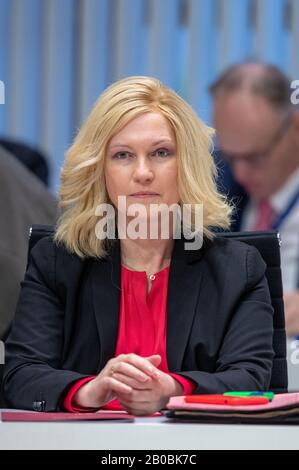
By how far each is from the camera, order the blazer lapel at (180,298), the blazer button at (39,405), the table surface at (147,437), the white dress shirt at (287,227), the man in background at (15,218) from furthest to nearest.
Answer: the white dress shirt at (287,227)
the man in background at (15,218)
the blazer lapel at (180,298)
the blazer button at (39,405)
the table surface at (147,437)

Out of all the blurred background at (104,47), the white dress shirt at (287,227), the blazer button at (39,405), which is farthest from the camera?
the blurred background at (104,47)

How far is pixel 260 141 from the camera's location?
3584 mm

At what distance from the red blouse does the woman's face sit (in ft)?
0.45

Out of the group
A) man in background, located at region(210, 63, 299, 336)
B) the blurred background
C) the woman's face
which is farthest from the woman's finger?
the blurred background

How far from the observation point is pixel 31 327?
1.67 metres

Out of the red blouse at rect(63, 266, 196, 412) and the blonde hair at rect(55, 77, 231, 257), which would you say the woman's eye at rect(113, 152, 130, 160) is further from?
the red blouse at rect(63, 266, 196, 412)

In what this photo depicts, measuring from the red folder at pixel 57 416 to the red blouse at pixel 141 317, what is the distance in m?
0.15

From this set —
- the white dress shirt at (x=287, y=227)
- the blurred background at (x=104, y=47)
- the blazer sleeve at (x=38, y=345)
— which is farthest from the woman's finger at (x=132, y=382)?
the blurred background at (x=104, y=47)

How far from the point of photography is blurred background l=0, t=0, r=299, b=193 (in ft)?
13.8

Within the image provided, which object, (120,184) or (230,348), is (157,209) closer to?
(120,184)

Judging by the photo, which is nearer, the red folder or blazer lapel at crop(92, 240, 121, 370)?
the red folder

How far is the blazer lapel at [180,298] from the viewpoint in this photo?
1646 millimetres

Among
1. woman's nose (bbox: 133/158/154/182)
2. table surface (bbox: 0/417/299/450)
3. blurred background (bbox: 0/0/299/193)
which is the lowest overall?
table surface (bbox: 0/417/299/450)

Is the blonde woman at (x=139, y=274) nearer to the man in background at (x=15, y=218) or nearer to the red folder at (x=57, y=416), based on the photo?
the red folder at (x=57, y=416)
